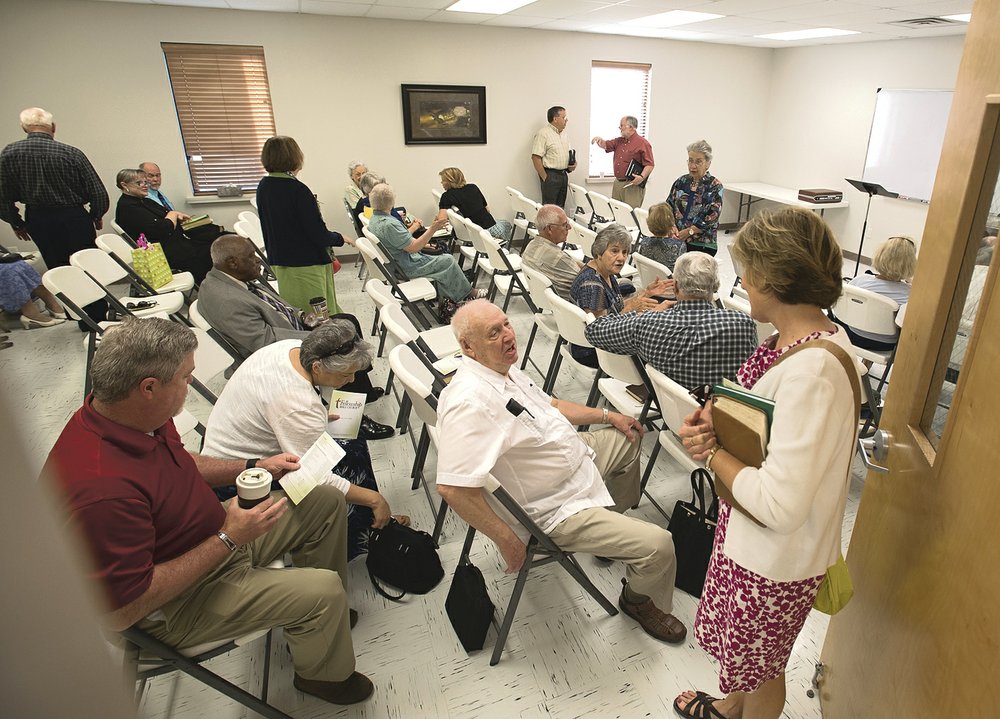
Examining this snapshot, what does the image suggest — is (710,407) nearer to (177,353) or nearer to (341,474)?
(177,353)

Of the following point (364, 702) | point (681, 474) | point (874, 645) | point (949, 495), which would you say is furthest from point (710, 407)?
point (681, 474)

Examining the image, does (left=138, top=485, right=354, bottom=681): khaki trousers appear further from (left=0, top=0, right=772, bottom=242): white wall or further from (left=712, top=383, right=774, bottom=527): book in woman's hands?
(left=0, top=0, right=772, bottom=242): white wall

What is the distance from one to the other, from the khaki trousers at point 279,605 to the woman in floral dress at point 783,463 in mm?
1050

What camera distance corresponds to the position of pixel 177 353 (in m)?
1.45

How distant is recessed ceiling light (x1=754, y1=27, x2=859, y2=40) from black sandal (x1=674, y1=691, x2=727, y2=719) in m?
6.88

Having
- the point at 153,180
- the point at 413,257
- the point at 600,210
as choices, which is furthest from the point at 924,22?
the point at 153,180

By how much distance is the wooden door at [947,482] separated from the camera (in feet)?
2.94

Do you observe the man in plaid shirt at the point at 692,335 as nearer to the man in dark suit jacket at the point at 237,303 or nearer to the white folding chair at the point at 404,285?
the man in dark suit jacket at the point at 237,303

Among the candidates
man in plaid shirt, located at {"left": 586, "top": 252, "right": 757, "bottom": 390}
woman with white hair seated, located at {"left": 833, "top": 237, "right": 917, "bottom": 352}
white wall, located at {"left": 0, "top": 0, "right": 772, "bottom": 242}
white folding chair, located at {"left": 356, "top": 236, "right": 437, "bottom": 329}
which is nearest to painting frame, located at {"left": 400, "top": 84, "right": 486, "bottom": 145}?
white wall, located at {"left": 0, "top": 0, "right": 772, "bottom": 242}

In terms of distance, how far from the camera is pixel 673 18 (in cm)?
578

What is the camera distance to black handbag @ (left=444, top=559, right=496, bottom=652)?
1915 mm

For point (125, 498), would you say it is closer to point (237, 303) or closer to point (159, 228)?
point (237, 303)

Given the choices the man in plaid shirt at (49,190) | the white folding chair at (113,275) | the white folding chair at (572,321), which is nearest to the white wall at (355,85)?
the man in plaid shirt at (49,190)

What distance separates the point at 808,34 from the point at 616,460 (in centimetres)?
680
